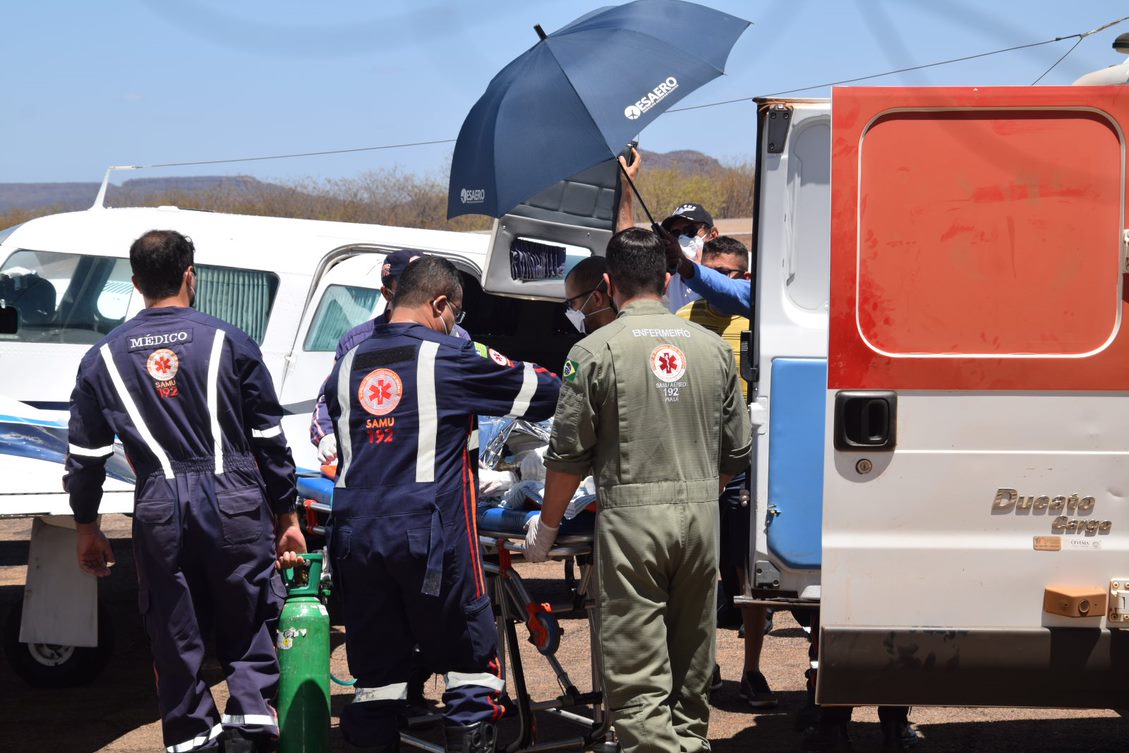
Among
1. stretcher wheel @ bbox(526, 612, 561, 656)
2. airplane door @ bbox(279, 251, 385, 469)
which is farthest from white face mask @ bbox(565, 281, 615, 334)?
airplane door @ bbox(279, 251, 385, 469)

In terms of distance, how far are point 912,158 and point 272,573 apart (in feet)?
8.65

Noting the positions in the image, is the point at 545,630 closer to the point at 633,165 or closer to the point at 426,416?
the point at 426,416

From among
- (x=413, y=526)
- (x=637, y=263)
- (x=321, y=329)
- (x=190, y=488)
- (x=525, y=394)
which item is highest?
(x=637, y=263)

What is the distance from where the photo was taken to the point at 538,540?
15.2 ft

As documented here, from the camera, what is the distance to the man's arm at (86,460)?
15.2 ft

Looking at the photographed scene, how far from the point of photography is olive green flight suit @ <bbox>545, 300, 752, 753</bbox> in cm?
426

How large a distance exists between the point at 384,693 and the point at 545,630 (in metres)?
0.68

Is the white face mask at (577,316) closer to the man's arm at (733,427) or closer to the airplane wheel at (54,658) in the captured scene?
the man's arm at (733,427)

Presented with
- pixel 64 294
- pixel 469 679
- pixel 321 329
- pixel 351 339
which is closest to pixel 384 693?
pixel 469 679

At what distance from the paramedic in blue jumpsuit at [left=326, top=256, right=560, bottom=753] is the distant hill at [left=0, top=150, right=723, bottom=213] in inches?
1757

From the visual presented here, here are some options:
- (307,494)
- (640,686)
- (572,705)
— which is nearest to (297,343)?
(307,494)

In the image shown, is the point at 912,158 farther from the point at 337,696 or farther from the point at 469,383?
the point at 337,696

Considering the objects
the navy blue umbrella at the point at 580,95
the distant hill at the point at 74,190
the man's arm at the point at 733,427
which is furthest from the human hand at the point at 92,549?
the distant hill at the point at 74,190

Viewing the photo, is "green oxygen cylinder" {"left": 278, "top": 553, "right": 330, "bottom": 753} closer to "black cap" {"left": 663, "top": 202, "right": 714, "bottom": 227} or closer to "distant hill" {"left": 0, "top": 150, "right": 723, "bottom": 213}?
"black cap" {"left": 663, "top": 202, "right": 714, "bottom": 227}
